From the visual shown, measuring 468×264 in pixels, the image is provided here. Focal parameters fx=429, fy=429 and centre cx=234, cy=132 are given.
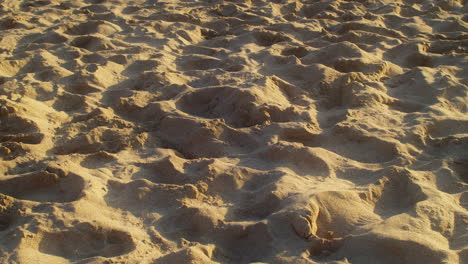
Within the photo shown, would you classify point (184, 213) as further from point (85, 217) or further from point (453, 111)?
point (453, 111)

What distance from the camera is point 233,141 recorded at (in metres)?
2.28

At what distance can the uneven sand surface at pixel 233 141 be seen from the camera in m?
1.60

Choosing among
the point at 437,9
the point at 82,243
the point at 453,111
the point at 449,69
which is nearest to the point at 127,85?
the point at 82,243

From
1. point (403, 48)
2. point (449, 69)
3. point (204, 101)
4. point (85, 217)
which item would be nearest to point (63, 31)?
point (204, 101)

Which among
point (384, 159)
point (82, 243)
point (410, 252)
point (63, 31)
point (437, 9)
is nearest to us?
point (410, 252)

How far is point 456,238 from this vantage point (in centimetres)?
160

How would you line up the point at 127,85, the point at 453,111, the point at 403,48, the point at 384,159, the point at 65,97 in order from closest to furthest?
the point at 384,159 < the point at 453,111 < the point at 65,97 < the point at 127,85 < the point at 403,48

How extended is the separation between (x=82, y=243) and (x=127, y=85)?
4.93 ft

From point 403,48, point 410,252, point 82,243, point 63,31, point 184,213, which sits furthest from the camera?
point 63,31

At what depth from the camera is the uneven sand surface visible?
160cm

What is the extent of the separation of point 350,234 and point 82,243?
100 centimetres

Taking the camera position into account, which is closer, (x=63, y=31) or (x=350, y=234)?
(x=350, y=234)

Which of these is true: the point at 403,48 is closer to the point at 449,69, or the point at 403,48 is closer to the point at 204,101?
the point at 449,69

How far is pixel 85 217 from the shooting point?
5.50 feet
